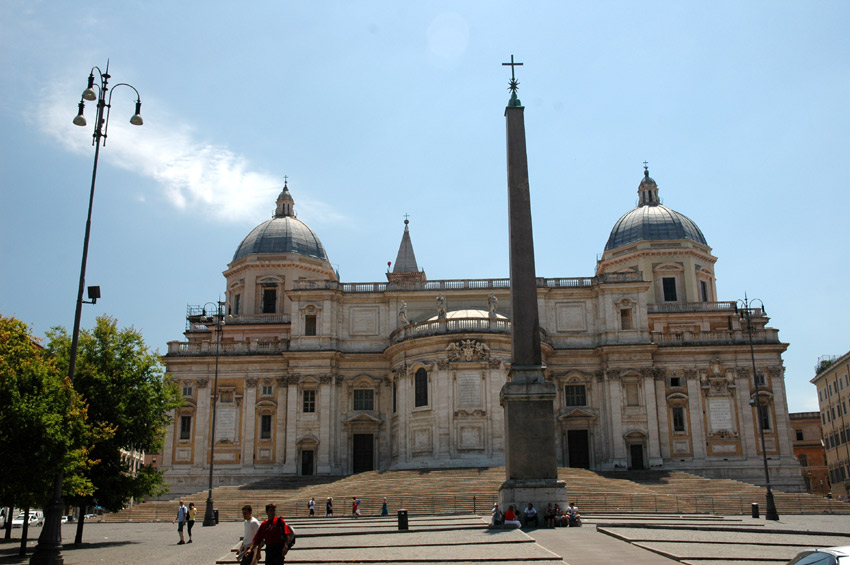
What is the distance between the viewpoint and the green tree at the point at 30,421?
65.2 feet

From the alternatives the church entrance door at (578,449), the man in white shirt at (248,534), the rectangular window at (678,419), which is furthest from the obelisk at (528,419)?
the rectangular window at (678,419)

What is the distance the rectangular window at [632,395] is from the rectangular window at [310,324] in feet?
70.5

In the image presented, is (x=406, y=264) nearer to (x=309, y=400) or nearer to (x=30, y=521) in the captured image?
(x=309, y=400)

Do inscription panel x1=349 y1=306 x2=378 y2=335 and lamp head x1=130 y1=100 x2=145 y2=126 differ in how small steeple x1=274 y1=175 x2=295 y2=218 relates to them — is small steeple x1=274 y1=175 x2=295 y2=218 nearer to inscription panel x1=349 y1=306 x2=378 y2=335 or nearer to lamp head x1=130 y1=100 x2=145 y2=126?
inscription panel x1=349 y1=306 x2=378 y2=335

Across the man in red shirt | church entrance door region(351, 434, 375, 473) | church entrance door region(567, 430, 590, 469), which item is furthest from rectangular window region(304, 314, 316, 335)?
the man in red shirt

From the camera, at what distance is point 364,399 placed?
175 feet

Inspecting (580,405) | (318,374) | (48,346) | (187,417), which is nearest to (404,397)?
(318,374)

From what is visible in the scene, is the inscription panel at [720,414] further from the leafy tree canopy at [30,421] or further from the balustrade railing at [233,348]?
the leafy tree canopy at [30,421]

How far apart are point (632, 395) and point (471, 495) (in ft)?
62.3

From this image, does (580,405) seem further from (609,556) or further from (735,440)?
(609,556)

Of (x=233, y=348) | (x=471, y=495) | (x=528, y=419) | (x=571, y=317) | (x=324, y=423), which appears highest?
(x=571, y=317)

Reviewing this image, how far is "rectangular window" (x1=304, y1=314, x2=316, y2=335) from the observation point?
54000 mm

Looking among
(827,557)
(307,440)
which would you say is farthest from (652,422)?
(827,557)

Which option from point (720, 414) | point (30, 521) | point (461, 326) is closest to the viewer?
point (30, 521)
